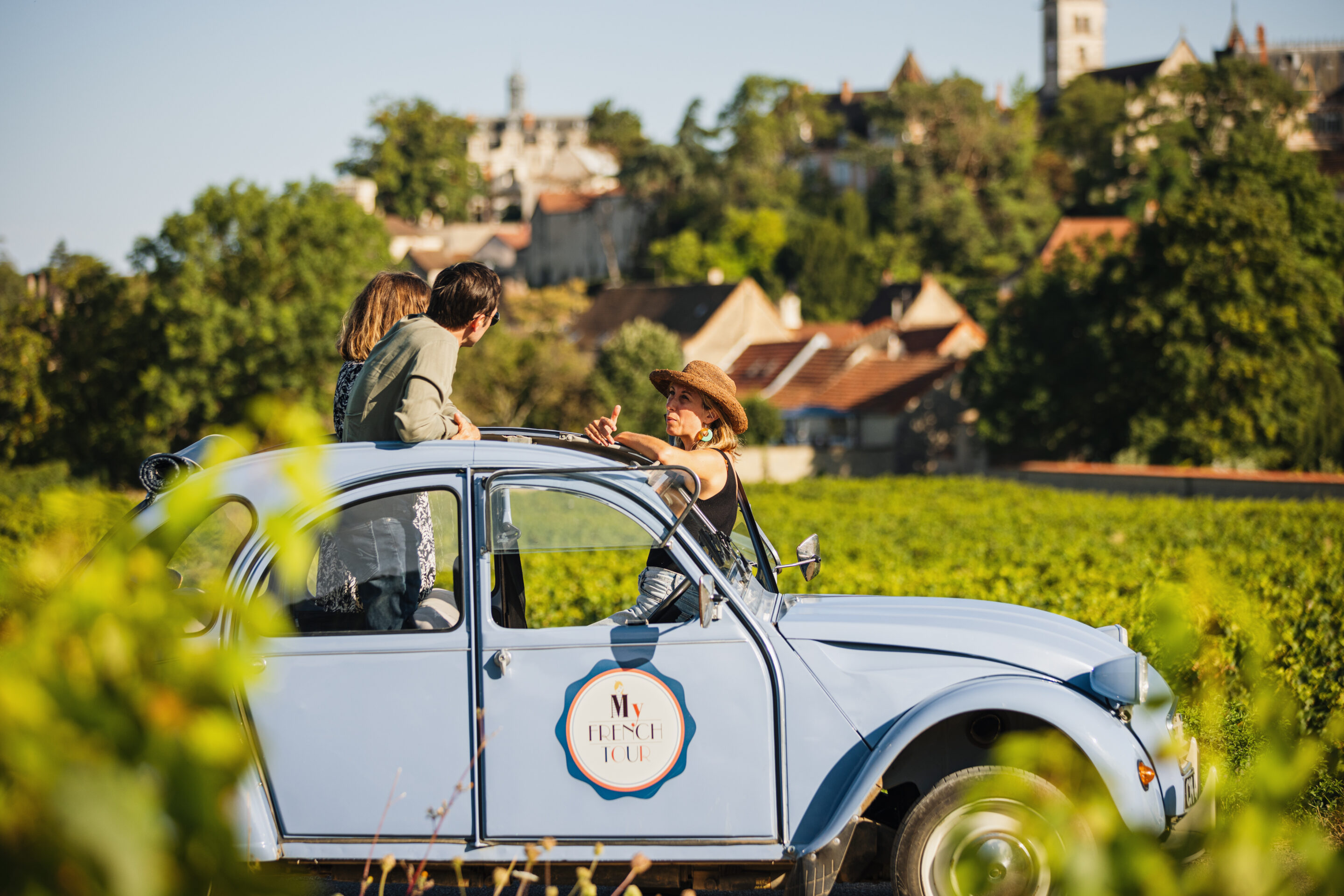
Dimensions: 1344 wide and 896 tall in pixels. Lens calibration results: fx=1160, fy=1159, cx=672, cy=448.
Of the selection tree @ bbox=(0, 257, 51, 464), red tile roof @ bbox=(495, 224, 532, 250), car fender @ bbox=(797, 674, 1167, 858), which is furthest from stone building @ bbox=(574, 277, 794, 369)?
car fender @ bbox=(797, 674, 1167, 858)

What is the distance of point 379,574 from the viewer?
14.0 feet

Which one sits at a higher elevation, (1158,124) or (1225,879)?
(1158,124)

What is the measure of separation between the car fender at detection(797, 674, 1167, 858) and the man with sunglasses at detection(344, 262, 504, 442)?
1.93 m

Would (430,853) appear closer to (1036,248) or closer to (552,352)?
(552,352)

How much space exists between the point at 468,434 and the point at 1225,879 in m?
3.42

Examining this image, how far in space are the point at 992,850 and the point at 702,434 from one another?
6.69ft

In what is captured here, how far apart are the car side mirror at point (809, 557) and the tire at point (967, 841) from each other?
1161 millimetres

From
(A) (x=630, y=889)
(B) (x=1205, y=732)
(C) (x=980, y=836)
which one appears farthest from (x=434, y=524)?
(B) (x=1205, y=732)

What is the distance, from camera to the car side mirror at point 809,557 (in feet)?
16.6

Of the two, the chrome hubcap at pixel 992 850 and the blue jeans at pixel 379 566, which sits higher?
the blue jeans at pixel 379 566

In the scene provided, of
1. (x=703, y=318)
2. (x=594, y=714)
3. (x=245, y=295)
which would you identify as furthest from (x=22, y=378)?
(x=594, y=714)

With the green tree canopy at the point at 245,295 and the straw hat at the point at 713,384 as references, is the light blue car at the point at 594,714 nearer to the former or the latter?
the straw hat at the point at 713,384

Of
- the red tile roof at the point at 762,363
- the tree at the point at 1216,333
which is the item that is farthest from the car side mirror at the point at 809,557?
the red tile roof at the point at 762,363

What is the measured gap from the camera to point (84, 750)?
142cm
